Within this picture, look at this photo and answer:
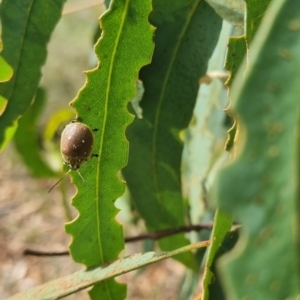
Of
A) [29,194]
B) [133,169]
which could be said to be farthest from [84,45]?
[133,169]

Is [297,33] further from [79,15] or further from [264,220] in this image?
[79,15]

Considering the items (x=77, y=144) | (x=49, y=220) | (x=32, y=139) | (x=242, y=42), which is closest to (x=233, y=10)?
(x=242, y=42)

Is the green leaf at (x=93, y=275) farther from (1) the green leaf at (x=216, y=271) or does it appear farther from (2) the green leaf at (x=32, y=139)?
(2) the green leaf at (x=32, y=139)

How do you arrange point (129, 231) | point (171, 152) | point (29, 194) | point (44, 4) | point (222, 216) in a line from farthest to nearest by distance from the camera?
point (29, 194) < point (129, 231) < point (171, 152) < point (44, 4) < point (222, 216)

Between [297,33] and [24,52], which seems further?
[24,52]

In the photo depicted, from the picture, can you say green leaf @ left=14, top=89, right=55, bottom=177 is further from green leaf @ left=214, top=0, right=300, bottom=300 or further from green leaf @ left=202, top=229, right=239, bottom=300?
green leaf @ left=214, top=0, right=300, bottom=300

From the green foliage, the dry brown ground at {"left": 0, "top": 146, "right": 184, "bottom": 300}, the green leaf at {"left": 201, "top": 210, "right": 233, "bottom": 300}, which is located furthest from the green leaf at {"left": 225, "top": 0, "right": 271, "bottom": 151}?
the dry brown ground at {"left": 0, "top": 146, "right": 184, "bottom": 300}

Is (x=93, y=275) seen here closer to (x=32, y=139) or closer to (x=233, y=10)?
(x=233, y=10)
